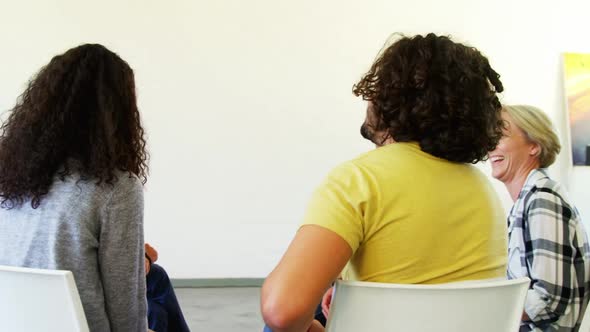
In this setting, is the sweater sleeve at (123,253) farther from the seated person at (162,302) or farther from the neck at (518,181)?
the neck at (518,181)

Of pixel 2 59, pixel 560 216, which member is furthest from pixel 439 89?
pixel 2 59

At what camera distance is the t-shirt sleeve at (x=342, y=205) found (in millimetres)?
1047

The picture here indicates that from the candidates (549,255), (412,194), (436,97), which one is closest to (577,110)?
(549,255)

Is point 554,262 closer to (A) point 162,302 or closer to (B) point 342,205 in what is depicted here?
(B) point 342,205

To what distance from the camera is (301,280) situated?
1000 mm

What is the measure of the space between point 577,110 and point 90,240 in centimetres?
437

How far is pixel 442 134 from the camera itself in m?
1.21

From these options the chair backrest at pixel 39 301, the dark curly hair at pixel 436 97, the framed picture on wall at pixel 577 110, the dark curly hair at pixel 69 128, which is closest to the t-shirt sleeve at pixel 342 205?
the dark curly hair at pixel 436 97

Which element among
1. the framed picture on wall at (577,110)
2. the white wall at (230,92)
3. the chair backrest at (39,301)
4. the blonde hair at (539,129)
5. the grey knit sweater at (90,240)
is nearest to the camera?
the chair backrest at (39,301)

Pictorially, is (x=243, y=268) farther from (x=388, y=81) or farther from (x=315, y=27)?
(x=388, y=81)

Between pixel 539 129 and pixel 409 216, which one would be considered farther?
pixel 539 129

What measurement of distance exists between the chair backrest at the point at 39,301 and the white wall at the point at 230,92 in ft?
9.88

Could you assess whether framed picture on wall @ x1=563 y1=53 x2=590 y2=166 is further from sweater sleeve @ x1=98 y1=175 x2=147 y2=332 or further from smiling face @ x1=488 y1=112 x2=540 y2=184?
sweater sleeve @ x1=98 y1=175 x2=147 y2=332

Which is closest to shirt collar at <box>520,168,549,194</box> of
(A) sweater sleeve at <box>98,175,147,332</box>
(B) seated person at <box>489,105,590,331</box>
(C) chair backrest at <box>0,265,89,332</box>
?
(B) seated person at <box>489,105,590,331</box>
